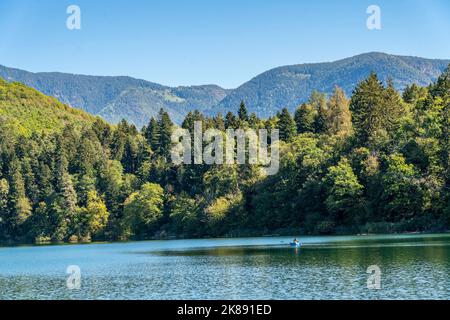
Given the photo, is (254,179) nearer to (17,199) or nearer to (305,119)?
(305,119)

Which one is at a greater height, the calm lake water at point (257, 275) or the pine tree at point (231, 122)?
the pine tree at point (231, 122)

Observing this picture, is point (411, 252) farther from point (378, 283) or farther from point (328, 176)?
point (328, 176)

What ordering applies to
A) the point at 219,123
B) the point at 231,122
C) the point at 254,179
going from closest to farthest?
the point at 254,179, the point at 231,122, the point at 219,123

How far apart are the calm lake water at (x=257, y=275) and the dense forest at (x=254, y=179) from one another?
26.5 meters

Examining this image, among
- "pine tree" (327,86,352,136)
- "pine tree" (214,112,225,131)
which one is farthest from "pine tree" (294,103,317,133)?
"pine tree" (214,112,225,131)

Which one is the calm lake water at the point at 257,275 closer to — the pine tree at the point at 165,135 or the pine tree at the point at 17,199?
the pine tree at the point at 17,199

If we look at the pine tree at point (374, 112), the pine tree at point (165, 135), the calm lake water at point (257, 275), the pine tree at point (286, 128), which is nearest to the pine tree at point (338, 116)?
the pine tree at point (286, 128)

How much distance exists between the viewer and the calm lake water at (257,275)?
126ft

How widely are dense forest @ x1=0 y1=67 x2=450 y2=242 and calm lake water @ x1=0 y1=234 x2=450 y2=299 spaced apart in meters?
26.5

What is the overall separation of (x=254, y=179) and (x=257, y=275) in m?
68.7

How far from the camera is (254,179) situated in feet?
379

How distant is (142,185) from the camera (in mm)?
131625

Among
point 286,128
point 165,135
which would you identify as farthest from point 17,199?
point 286,128
